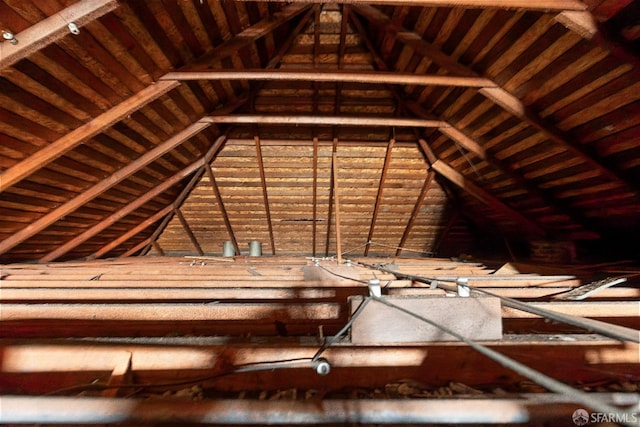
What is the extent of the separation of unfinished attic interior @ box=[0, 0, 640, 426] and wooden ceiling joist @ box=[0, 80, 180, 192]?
0.02 metres

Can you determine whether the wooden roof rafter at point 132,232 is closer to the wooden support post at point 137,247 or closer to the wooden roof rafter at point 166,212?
the wooden roof rafter at point 166,212

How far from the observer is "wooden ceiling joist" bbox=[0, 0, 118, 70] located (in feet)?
6.00

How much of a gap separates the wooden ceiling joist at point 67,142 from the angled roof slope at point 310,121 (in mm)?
14

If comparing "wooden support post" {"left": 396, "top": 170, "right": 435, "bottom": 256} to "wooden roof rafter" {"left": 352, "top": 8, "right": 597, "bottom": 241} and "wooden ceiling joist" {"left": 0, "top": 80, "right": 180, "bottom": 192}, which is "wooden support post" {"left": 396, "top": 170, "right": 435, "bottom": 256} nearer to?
"wooden roof rafter" {"left": 352, "top": 8, "right": 597, "bottom": 241}

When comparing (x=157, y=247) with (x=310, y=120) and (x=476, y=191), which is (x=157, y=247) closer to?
(x=310, y=120)

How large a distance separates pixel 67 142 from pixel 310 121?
2.59m

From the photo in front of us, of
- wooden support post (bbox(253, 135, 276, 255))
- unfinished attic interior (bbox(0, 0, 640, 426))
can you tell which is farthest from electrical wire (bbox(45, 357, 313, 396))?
wooden support post (bbox(253, 135, 276, 255))

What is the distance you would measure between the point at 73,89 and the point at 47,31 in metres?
0.58

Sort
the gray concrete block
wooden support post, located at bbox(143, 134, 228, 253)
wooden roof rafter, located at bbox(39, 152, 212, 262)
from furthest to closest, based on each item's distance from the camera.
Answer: wooden support post, located at bbox(143, 134, 228, 253) < wooden roof rafter, located at bbox(39, 152, 212, 262) < the gray concrete block

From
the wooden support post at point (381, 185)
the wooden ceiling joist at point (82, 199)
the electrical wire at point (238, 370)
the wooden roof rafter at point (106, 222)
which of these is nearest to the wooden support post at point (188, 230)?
the wooden roof rafter at point (106, 222)

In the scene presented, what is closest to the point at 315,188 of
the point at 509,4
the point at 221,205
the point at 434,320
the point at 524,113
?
the point at 221,205

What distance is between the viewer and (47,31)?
6.08ft

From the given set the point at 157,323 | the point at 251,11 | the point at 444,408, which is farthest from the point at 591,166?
the point at 157,323

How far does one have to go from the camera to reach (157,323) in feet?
5.11
